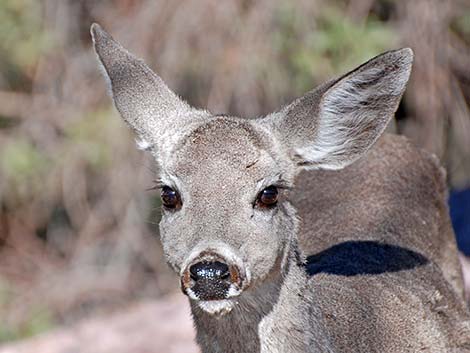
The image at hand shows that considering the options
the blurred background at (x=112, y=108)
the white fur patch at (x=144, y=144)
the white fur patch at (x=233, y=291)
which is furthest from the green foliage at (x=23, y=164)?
the white fur patch at (x=233, y=291)

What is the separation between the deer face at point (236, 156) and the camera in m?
5.12

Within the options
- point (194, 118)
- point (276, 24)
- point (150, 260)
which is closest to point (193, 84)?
point (276, 24)

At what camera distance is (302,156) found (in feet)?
18.9

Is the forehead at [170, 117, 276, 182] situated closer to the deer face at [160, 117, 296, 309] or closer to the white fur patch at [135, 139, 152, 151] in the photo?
the deer face at [160, 117, 296, 309]

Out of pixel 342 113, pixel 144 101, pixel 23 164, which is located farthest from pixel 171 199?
pixel 23 164

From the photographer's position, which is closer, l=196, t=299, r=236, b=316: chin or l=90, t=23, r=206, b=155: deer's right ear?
l=196, t=299, r=236, b=316: chin

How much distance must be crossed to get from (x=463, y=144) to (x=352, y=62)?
1282mm

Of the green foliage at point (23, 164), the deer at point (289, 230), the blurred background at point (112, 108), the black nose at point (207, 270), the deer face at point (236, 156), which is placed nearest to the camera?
the black nose at point (207, 270)

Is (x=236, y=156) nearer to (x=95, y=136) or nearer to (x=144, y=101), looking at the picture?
(x=144, y=101)

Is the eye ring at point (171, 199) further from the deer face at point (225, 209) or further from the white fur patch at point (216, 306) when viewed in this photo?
the white fur patch at point (216, 306)

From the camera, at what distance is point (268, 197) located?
5.37 metres

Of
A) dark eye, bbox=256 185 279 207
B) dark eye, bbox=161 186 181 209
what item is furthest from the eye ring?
dark eye, bbox=256 185 279 207

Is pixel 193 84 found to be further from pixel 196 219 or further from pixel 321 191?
pixel 196 219

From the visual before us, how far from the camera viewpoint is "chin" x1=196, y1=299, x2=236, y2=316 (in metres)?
5.12
